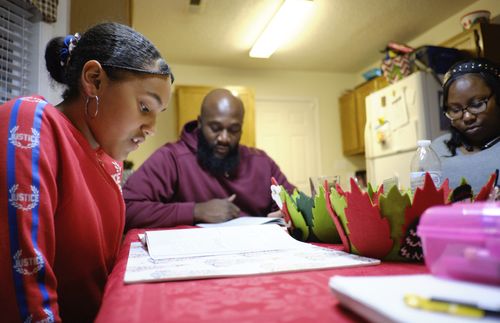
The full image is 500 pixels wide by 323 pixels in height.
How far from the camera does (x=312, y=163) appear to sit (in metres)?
4.48

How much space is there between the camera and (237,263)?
50cm

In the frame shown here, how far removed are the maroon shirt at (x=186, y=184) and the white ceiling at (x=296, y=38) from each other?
5.07 feet

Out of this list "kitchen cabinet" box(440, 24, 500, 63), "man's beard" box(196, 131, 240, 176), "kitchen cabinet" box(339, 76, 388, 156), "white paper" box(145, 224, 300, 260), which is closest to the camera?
"white paper" box(145, 224, 300, 260)

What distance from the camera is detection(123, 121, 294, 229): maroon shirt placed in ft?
4.24

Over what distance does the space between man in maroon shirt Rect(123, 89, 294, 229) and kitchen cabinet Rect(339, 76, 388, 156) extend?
2486 mm

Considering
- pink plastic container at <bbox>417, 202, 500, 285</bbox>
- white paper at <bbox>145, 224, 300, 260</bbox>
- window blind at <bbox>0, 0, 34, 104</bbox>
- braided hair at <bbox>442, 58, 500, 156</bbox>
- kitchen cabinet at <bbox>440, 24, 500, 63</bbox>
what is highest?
kitchen cabinet at <bbox>440, 24, 500, 63</bbox>

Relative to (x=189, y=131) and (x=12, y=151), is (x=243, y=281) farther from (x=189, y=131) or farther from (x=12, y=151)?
(x=189, y=131)

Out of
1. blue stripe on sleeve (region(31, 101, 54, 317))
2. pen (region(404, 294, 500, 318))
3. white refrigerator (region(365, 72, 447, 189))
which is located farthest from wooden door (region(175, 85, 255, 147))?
pen (region(404, 294, 500, 318))

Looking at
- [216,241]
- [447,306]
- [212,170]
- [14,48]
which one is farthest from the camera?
[212,170]

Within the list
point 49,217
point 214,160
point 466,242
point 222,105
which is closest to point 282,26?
point 222,105

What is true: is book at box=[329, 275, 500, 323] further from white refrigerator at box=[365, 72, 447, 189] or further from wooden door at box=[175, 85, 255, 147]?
wooden door at box=[175, 85, 255, 147]

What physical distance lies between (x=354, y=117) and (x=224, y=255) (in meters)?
3.96

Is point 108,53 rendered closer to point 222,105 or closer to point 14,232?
point 14,232

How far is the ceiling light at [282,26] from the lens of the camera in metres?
2.83
